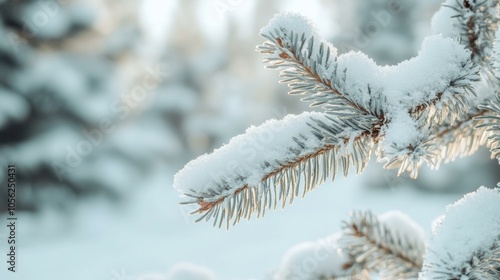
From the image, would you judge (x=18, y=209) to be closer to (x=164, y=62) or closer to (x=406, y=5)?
(x=164, y=62)

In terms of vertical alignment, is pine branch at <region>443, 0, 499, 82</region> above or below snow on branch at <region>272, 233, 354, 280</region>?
above

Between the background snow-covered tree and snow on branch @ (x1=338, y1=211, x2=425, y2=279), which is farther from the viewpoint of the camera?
snow on branch @ (x1=338, y1=211, x2=425, y2=279)

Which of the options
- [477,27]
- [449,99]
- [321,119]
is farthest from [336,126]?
[477,27]

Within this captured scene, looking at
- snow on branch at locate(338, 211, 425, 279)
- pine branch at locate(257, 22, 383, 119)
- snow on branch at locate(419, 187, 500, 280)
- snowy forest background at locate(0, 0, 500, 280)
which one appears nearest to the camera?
snow on branch at locate(419, 187, 500, 280)

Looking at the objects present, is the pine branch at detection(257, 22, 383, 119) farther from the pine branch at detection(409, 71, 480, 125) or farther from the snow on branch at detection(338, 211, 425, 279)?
the snow on branch at detection(338, 211, 425, 279)

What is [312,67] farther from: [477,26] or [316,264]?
[316,264]

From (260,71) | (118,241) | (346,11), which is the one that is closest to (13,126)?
(118,241)

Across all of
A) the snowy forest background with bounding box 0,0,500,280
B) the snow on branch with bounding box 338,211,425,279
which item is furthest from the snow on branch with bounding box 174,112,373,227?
the snowy forest background with bounding box 0,0,500,280
